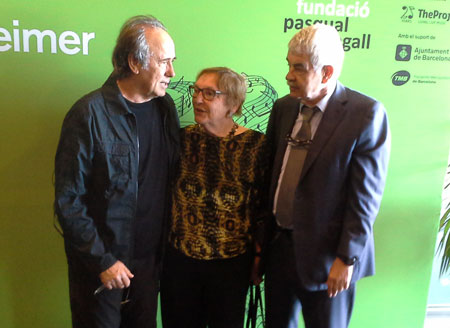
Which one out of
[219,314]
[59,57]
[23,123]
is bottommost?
[219,314]

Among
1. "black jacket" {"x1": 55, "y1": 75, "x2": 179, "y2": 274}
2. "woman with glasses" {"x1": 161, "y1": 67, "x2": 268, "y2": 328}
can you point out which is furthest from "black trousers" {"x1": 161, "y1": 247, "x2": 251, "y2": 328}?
"black jacket" {"x1": 55, "y1": 75, "x2": 179, "y2": 274}

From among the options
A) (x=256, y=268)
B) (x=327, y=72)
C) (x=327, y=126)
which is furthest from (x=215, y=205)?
(x=327, y=72)

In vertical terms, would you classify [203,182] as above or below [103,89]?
below

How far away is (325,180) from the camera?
1.41 meters

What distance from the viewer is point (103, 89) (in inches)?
58.2

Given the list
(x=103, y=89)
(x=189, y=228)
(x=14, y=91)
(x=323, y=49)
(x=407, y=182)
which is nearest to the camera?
(x=323, y=49)

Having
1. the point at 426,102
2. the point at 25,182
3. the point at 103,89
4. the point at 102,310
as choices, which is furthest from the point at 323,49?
the point at 25,182

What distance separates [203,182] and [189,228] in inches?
7.7

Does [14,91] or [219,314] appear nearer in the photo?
[219,314]

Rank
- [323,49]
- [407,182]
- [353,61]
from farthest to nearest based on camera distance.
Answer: [407,182]
[353,61]
[323,49]

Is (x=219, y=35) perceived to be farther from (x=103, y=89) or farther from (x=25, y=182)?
(x=25, y=182)

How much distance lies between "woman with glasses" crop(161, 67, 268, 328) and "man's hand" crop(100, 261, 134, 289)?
22 cm

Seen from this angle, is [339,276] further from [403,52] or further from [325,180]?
[403,52]

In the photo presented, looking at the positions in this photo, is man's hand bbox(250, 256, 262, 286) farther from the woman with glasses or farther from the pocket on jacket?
the pocket on jacket
